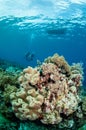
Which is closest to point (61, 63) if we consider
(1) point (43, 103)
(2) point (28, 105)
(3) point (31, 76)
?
(3) point (31, 76)

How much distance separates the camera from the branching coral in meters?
5.51

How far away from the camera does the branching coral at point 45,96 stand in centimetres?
551

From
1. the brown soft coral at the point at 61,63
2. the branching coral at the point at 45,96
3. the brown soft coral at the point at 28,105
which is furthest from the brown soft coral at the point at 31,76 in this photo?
the brown soft coral at the point at 61,63

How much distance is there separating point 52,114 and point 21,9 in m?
27.6

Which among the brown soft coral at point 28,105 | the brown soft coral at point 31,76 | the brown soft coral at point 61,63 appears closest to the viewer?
the brown soft coral at point 28,105

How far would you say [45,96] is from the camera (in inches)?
225

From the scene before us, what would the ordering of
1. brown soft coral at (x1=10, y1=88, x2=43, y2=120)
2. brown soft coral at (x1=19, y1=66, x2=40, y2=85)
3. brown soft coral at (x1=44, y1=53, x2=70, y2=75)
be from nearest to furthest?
brown soft coral at (x1=10, y1=88, x2=43, y2=120), brown soft coral at (x1=19, y1=66, x2=40, y2=85), brown soft coral at (x1=44, y1=53, x2=70, y2=75)

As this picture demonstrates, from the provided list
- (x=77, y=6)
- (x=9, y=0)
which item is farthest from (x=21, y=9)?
(x=77, y=6)

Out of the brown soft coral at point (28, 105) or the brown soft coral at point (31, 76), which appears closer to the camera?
the brown soft coral at point (28, 105)

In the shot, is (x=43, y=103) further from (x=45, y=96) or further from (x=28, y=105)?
(x=28, y=105)

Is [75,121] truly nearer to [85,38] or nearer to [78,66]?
[78,66]

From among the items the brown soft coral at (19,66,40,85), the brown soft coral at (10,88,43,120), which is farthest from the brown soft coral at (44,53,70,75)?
the brown soft coral at (10,88,43,120)

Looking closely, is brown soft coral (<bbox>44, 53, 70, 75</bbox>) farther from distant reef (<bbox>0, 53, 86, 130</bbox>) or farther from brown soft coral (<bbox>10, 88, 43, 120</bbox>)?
brown soft coral (<bbox>10, 88, 43, 120</bbox>)

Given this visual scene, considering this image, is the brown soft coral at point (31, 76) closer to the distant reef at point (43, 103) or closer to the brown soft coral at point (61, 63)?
the distant reef at point (43, 103)
